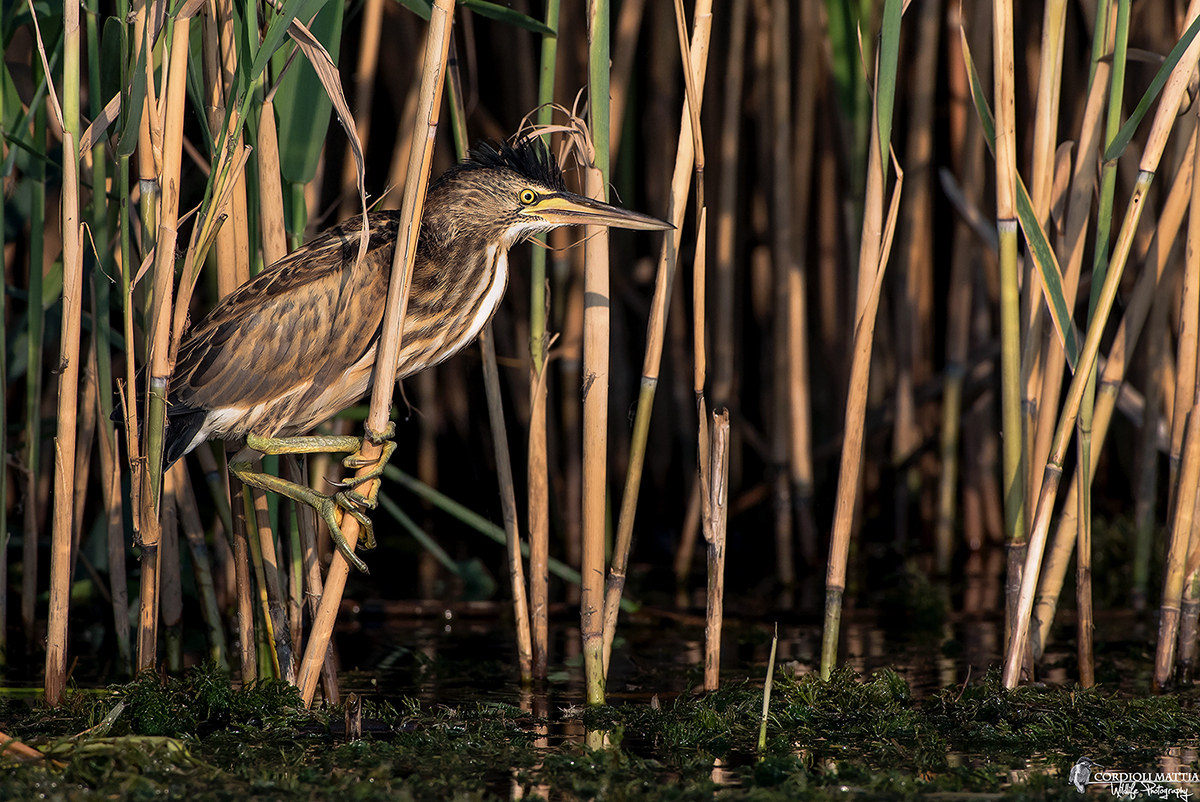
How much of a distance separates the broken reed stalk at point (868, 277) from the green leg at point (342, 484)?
106cm

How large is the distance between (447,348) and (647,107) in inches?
86.7

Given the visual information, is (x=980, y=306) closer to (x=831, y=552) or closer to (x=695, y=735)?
(x=831, y=552)

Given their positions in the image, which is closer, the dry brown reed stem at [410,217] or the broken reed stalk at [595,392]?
the dry brown reed stem at [410,217]

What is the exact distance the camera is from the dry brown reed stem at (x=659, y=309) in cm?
283

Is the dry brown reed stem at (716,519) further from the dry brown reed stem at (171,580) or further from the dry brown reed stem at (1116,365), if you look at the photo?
the dry brown reed stem at (171,580)

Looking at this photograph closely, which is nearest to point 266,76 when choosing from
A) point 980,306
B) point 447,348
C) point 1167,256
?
point 447,348

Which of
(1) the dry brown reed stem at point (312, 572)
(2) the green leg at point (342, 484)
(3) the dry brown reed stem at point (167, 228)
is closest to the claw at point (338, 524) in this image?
(2) the green leg at point (342, 484)

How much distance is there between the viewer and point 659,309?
2943mm

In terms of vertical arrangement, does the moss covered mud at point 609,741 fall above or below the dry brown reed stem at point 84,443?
below

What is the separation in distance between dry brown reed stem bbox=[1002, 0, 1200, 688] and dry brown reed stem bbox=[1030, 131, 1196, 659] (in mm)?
268

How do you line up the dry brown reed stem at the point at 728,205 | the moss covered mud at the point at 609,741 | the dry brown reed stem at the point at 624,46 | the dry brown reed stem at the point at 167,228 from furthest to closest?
1. the dry brown reed stem at the point at 728,205
2. the dry brown reed stem at the point at 624,46
3. the dry brown reed stem at the point at 167,228
4. the moss covered mud at the point at 609,741

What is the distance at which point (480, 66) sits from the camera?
5.29 meters

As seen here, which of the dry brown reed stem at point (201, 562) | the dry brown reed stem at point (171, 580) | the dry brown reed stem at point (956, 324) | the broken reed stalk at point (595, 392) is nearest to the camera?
the broken reed stalk at point (595, 392)

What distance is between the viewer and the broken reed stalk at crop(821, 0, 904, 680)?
2.71 metres
